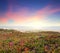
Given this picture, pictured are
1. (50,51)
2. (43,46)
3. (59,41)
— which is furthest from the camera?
(59,41)

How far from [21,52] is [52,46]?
310 cm

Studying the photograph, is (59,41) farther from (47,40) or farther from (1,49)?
(1,49)

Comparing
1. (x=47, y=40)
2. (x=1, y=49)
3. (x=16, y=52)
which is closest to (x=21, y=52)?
(x=16, y=52)

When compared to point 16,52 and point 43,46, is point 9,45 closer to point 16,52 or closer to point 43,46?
point 16,52

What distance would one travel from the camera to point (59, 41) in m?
20.6

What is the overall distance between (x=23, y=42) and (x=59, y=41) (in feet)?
12.3

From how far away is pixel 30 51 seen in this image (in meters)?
17.5

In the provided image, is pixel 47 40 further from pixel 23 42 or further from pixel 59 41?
pixel 23 42

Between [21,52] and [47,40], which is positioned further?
[47,40]

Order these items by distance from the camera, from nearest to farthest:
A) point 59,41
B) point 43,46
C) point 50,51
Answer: point 50,51 < point 43,46 < point 59,41

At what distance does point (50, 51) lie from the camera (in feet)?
56.8

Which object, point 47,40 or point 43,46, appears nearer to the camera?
point 43,46

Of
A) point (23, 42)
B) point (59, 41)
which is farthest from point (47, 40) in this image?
point (23, 42)

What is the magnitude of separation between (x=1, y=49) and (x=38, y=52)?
345 cm
